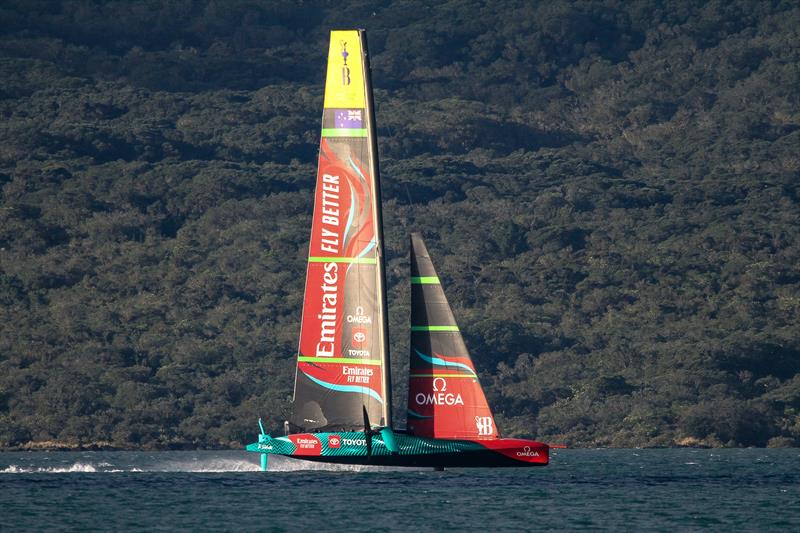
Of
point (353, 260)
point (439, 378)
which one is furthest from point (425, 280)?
point (439, 378)

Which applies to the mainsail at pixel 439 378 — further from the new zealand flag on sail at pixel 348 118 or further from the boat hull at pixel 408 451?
the new zealand flag on sail at pixel 348 118

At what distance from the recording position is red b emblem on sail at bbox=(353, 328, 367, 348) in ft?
186

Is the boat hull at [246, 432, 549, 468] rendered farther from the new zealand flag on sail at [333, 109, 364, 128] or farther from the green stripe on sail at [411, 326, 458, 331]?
the new zealand flag on sail at [333, 109, 364, 128]

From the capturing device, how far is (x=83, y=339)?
555 feet

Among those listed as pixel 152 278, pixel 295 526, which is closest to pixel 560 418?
pixel 152 278

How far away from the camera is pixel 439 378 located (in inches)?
2239

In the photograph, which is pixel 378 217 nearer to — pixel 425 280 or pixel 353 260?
pixel 353 260

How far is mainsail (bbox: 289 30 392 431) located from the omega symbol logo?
3131 mm

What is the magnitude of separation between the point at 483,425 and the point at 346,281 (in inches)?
252

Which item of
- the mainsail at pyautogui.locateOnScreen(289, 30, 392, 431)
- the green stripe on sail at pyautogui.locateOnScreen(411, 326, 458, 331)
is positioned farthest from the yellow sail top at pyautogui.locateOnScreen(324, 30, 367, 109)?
the green stripe on sail at pyautogui.locateOnScreen(411, 326, 458, 331)

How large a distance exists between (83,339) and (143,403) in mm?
19727

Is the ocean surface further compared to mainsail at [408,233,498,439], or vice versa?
mainsail at [408,233,498,439]

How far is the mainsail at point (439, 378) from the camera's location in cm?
5653

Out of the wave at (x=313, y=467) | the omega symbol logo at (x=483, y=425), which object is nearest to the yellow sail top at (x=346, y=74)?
the omega symbol logo at (x=483, y=425)
